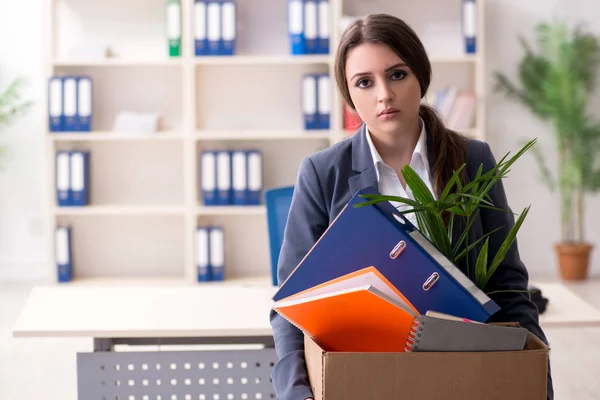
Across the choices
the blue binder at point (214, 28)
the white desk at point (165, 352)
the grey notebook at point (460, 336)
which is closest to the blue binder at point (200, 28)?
the blue binder at point (214, 28)

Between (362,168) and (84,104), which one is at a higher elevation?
(84,104)

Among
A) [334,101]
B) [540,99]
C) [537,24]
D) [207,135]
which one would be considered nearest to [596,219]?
[540,99]

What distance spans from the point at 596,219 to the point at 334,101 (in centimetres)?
192

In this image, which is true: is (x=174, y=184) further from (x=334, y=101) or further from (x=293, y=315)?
(x=293, y=315)

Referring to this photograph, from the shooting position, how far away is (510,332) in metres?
1.14

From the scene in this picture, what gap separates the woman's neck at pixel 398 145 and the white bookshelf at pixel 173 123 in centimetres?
387

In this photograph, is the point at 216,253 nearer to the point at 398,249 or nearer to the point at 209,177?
the point at 209,177

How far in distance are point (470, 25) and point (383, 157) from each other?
13.1 feet

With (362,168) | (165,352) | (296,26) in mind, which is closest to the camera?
(362,168)

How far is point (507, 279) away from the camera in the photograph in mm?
1518

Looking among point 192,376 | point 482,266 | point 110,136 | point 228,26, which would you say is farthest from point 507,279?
point 110,136

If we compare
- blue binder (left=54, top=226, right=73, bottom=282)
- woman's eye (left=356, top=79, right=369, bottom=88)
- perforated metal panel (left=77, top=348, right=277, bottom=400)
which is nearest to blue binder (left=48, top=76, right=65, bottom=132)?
blue binder (left=54, top=226, right=73, bottom=282)

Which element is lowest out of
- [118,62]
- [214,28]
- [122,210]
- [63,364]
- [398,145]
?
[63,364]

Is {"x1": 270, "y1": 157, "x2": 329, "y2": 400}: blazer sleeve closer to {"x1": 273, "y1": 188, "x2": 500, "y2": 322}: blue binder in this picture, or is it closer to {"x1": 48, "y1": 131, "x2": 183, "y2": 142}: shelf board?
{"x1": 273, "y1": 188, "x2": 500, "y2": 322}: blue binder
